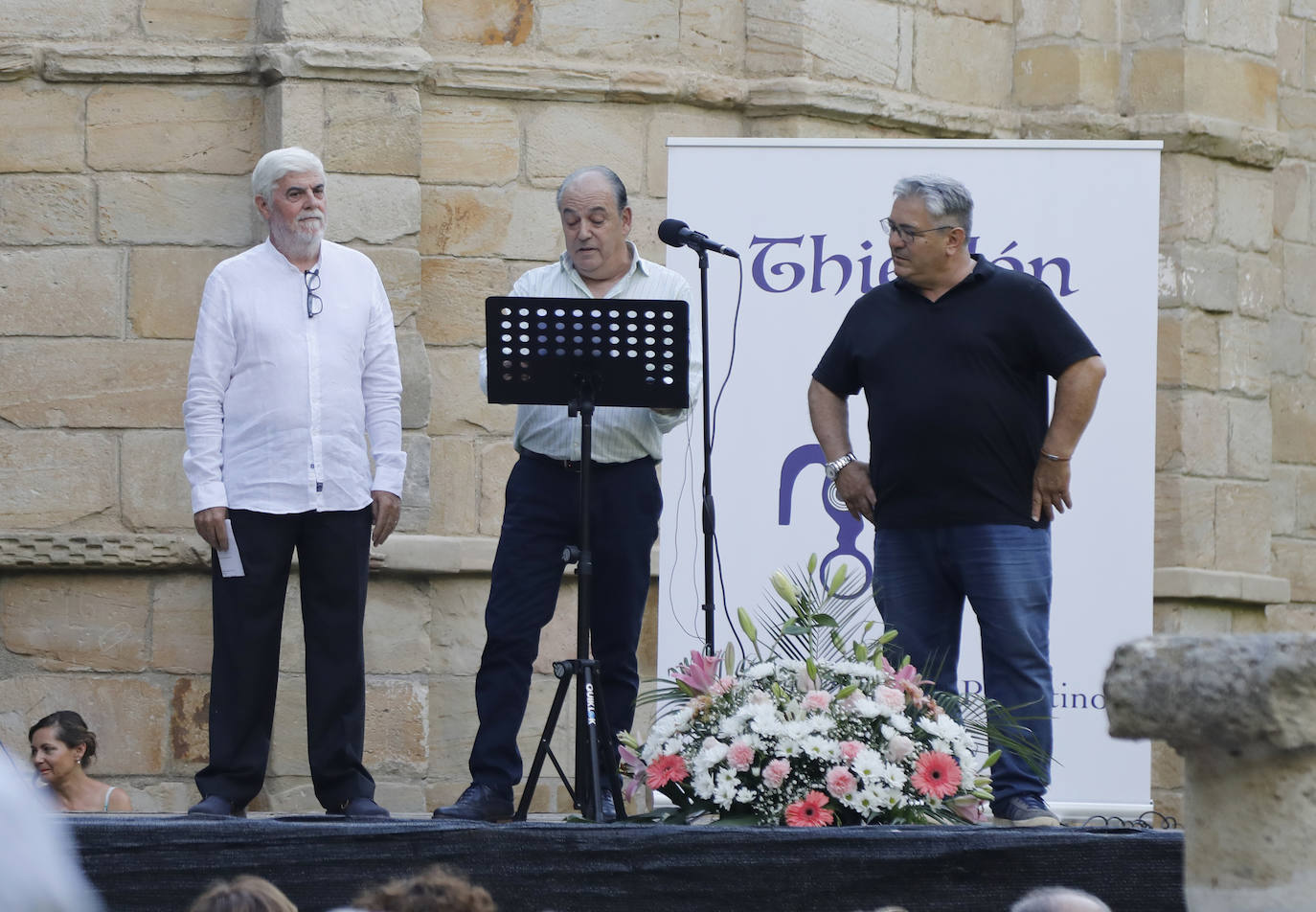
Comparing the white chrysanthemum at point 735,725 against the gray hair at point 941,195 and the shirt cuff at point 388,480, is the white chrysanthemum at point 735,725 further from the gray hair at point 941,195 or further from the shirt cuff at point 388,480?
the gray hair at point 941,195

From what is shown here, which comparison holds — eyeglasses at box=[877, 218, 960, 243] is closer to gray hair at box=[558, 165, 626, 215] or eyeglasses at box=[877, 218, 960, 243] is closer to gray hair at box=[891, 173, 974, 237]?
gray hair at box=[891, 173, 974, 237]

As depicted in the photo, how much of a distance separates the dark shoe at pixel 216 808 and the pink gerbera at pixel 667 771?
1.22 metres

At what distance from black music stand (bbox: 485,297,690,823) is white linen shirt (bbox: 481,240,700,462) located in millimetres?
304

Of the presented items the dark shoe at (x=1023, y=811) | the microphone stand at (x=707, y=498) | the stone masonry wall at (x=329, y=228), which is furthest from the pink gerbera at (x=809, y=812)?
the stone masonry wall at (x=329, y=228)

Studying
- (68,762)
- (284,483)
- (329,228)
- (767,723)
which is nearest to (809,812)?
(767,723)

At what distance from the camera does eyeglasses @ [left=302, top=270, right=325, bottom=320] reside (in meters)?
5.28

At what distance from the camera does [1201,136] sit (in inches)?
320

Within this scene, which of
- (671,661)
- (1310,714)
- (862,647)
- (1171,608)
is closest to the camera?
(1310,714)

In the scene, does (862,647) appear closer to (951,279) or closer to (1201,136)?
(951,279)

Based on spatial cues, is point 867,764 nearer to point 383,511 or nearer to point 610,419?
point 610,419

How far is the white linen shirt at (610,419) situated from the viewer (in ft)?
17.5

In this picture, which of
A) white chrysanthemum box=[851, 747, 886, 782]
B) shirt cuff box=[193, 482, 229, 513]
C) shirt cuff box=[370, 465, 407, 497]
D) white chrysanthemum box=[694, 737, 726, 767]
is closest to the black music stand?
shirt cuff box=[370, 465, 407, 497]

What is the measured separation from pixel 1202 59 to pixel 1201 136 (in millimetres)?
354

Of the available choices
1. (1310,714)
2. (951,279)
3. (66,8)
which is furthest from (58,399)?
(1310,714)
